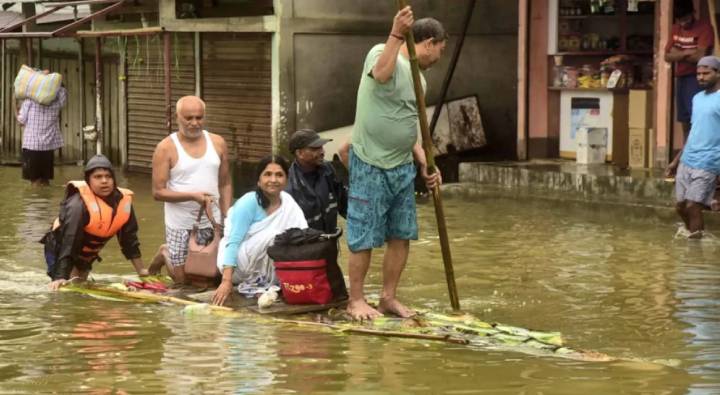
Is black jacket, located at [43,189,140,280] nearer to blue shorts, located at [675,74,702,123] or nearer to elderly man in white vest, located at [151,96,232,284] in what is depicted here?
elderly man in white vest, located at [151,96,232,284]

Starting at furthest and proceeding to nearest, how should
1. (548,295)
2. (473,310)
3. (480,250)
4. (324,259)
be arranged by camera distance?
1. (480,250)
2. (548,295)
3. (473,310)
4. (324,259)

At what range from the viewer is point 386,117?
8.39m

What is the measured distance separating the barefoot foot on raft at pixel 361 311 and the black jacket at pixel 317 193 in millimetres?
893

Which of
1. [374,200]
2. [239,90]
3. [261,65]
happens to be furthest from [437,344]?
[239,90]

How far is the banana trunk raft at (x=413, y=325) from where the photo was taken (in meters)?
7.75

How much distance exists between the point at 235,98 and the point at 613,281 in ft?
35.4

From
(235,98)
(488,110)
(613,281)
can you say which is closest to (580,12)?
(488,110)

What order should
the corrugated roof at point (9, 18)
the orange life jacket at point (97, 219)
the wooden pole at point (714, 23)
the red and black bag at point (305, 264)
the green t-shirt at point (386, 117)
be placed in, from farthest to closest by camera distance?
the corrugated roof at point (9, 18) < the wooden pole at point (714, 23) < the orange life jacket at point (97, 219) < the red and black bag at point (305, 264) < the green t-shirt at point (386, 117)

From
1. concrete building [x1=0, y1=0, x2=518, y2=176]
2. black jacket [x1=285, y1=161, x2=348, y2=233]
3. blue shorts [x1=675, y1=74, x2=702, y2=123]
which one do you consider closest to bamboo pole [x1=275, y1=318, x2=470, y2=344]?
black jacket [x1=285, y1=161, x2=348, y2=233]

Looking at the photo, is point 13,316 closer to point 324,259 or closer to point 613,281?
point 324,259

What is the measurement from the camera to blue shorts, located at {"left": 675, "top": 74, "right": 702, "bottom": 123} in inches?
605

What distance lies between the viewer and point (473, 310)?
937 cm

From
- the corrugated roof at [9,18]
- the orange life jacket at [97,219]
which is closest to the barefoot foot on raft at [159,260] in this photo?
the orange life jacket at [97,219]

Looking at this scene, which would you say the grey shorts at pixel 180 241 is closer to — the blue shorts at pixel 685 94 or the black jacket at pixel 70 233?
the black jacket at pixel 70 233
